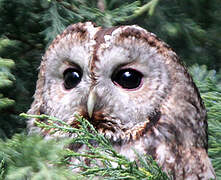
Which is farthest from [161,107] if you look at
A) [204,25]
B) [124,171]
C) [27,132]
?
[204,25]

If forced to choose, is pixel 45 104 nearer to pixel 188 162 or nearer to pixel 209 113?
pixel 188 162

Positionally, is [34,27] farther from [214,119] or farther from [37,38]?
[214,119]

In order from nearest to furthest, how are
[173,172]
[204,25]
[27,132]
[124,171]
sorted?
[124,171]
[173,172]
[27,132]
[204,25]

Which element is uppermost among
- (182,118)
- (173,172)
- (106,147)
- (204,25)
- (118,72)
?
(204,25)

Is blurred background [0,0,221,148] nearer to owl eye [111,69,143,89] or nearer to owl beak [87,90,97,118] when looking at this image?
owl beak [87,90,97,118]

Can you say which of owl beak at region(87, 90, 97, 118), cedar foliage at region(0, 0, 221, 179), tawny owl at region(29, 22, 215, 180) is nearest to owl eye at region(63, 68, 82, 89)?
tawny owl at region(29, 22, 215, 180)

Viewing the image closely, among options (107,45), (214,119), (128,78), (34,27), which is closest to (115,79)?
(128,78)

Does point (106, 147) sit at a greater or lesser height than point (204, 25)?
lesser
